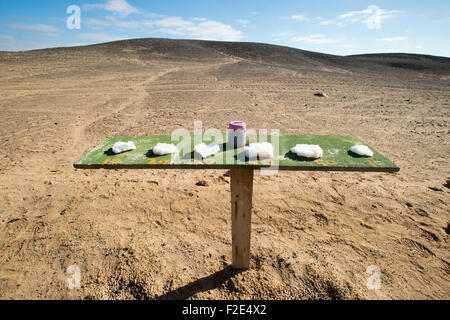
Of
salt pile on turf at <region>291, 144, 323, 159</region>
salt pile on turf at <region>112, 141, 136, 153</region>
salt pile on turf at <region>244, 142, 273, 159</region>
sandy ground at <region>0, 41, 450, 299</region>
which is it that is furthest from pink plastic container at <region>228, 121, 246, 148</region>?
sandy ground at <region>0, 41, 450, 299</region>

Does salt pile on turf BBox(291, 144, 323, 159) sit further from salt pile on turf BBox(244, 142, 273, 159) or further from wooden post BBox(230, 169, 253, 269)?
wooden post BBox(230, 169, 253, 269)

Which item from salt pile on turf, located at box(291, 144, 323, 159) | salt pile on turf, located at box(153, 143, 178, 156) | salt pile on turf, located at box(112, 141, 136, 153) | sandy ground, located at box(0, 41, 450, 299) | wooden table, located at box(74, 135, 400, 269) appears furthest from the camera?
sandy ground, located at box(0, 41, 450, 299)

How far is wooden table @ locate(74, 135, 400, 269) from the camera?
1.80 m

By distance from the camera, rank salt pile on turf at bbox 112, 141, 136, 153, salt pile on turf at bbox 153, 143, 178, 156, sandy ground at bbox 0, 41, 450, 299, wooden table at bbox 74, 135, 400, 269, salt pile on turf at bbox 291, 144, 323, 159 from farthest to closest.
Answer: sandy ground at bbox 0, 41, 450, 299 → salt pile on turf at bbox 112, 141, 136, 153 → salt pile on turf at bbox 153, 143, 178, 156 → salt pile on turf at bbox 291, 144, 323, 159 → wooden table at bbox 74, 135, 400, 269

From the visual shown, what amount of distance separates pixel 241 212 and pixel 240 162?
0.52 meters

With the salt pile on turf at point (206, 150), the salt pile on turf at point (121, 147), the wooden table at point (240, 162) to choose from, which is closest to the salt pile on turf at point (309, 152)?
the wooden table at point (240, 162)

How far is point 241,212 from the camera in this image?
209 cm

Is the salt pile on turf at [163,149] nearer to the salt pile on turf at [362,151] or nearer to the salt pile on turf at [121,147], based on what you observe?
the salt pile on turf at [121,147]

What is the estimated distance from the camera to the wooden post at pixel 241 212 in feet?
6.47

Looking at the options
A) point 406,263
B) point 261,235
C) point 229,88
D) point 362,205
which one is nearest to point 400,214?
point 362,205

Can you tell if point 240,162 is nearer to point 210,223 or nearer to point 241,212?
point 241,212

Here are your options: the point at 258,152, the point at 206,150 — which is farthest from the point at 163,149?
the point at 258,152
